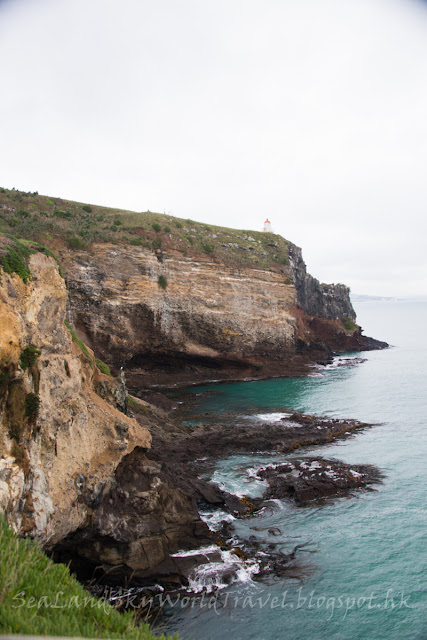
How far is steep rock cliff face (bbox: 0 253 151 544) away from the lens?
9641mm

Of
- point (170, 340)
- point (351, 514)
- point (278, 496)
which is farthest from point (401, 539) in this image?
point (170, 340)

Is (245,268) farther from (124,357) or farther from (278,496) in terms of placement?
(278,496)

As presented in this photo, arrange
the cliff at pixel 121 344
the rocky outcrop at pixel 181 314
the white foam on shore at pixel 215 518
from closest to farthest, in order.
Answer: the cliff at pixel 121 344, the white foam on shore at pixel 215 518, the rocky outcrop at pixel 181 314

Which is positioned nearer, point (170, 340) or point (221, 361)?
point (170, 340)

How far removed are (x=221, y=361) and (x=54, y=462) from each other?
117ft

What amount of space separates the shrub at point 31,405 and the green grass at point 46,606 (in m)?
4.57

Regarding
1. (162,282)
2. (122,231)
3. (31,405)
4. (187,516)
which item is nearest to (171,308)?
(162,282)

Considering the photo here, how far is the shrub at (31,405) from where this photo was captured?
10406 millimetres

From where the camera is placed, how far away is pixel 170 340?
→ 4294 cm

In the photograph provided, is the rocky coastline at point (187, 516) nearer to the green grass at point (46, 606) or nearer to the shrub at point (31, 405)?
the green grass at point (46, 606)

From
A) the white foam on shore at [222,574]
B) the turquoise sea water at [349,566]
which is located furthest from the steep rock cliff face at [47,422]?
the turquoise sea water at [349,566]

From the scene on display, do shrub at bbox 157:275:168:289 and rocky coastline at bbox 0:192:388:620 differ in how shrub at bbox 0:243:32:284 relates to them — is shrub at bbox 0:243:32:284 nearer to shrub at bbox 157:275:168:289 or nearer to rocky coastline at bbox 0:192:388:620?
rocky coastline at bbox 0:192:388:620

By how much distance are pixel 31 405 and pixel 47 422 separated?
0.74m

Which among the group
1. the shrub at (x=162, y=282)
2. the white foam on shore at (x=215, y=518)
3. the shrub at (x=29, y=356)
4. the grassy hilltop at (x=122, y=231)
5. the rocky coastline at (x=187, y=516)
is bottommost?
the white foam on shore at (x=215, y=518)
